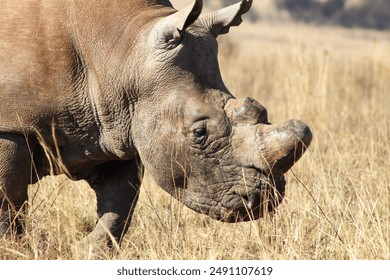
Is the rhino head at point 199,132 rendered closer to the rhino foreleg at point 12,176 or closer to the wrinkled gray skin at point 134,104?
the wrinkled gray skin at point 134,104

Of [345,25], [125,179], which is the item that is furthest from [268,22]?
[125,179]

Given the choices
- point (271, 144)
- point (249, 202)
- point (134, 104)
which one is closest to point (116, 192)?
point (134, 104)

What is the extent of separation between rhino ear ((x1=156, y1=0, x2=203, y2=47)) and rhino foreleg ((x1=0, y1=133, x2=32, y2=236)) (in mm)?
1109

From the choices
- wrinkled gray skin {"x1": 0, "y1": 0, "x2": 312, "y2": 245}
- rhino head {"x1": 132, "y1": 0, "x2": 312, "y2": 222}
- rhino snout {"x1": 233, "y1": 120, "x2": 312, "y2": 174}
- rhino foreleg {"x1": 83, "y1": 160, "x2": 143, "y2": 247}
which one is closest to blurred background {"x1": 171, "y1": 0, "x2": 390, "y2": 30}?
rhino foreleg {"x1": 83, "y1": 160, "x2": 143, "y2": 247}

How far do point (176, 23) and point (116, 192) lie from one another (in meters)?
1.48

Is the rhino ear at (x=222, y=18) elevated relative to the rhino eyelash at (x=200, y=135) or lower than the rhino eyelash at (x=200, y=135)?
elevated

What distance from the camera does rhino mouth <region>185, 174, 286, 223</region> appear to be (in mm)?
6250

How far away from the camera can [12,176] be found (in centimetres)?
654

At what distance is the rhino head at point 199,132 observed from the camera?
6.25 m

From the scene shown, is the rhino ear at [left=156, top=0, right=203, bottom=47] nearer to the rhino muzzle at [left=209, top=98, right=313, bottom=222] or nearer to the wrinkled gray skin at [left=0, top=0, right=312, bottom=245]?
the wrinkled gray skin at [left=0, top=0, right=312, bottom=245]

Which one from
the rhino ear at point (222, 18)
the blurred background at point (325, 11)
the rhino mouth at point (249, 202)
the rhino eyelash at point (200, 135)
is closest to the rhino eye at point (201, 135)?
the rhino eyelash at point (200, 135)

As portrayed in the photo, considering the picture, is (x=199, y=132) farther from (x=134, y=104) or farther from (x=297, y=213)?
(x=297, y=213)

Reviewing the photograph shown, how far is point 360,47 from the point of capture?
28.1 meters
